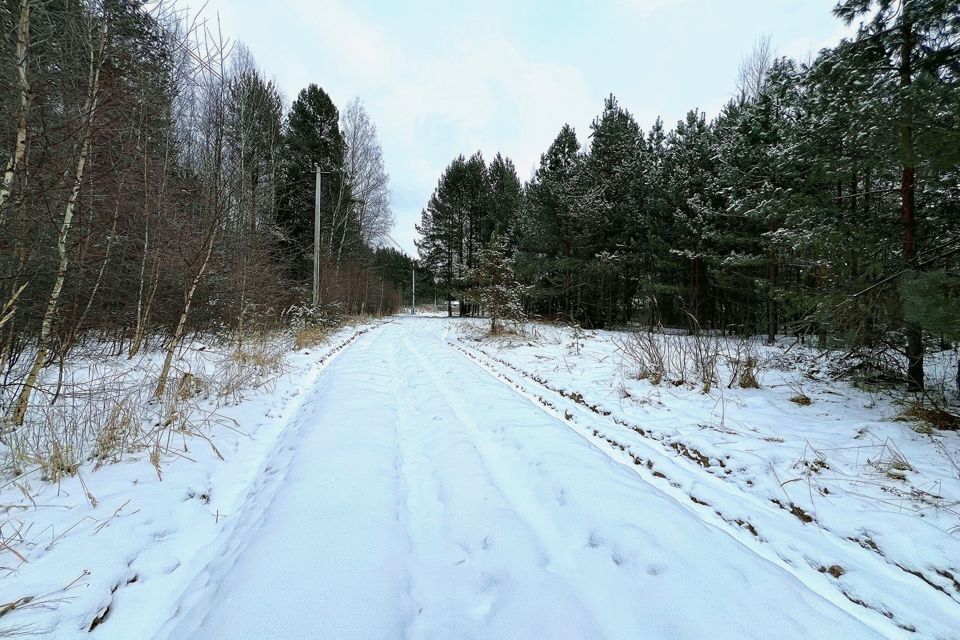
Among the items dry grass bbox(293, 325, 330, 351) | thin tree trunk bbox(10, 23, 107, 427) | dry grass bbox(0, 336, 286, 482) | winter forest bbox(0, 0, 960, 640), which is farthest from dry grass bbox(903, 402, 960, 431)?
dry grass bbox(293, 325, 330, 351)

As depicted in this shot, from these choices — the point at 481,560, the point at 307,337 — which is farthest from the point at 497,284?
the point at 481,560

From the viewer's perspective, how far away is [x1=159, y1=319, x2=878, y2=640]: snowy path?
1465 millimetres

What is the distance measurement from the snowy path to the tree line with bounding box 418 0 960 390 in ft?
11.0

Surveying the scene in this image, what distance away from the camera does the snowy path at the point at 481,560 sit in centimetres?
146

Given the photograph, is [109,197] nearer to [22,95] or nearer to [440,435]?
[22,95]

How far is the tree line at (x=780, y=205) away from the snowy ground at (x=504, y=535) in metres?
2.09

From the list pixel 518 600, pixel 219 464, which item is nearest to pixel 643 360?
pixel 518 600

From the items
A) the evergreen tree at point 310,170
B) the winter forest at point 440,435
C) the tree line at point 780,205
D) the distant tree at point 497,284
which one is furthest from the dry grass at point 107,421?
the evergreen tree at point 310,170

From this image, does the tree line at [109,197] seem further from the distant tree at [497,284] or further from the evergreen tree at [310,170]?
the distant tree at [497,284]

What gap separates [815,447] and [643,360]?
9.71ft

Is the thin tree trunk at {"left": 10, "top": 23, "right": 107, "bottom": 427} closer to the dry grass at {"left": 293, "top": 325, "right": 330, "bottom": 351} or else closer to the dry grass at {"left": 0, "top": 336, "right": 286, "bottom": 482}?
the dry grass at {"left": 0, "top": 336, "right": 286, "bottom": 482}

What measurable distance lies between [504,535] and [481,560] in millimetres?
216

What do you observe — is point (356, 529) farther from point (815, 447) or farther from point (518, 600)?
point (815, 447)

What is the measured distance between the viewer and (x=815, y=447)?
129 inches
